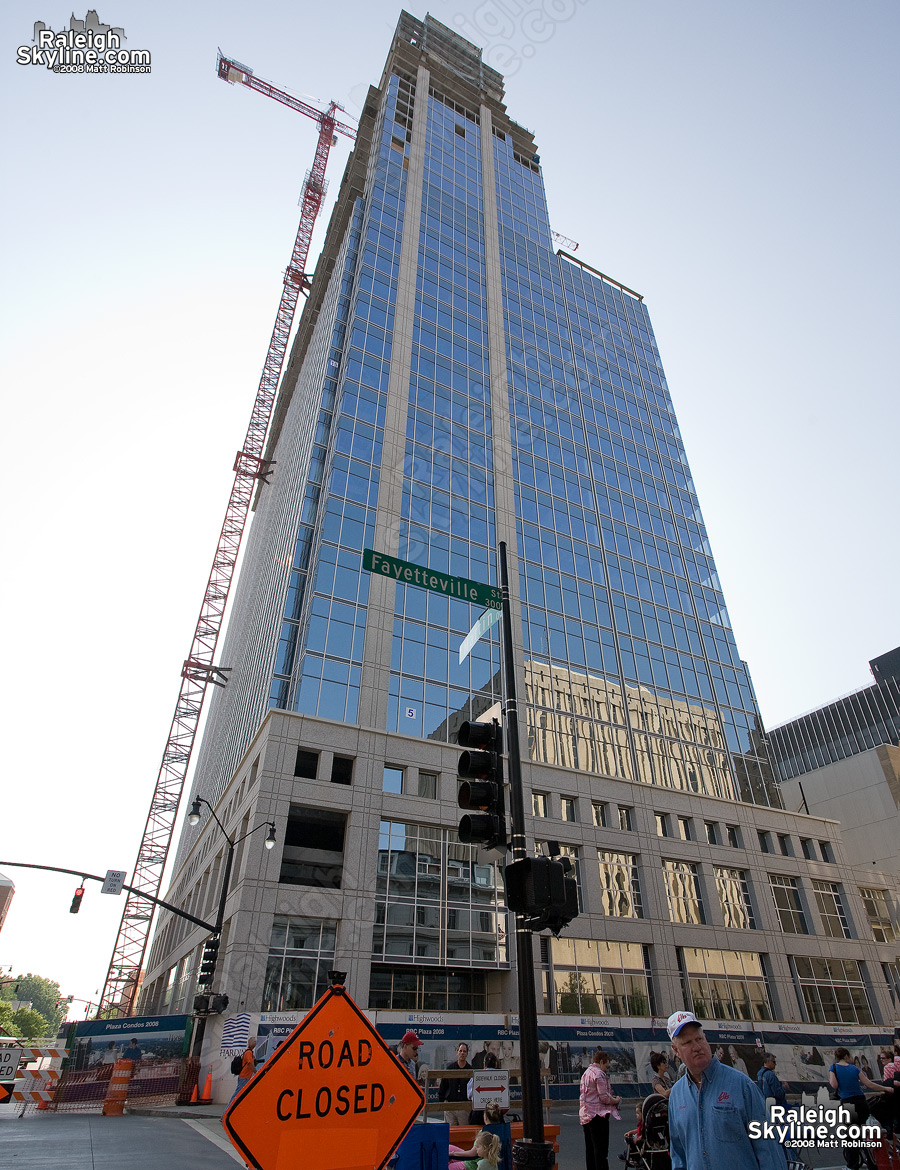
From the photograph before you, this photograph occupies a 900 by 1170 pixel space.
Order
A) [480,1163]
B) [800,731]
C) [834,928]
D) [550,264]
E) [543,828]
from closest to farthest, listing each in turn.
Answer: [480,1163]
[543,828]
[834,928]
[550,264]
[800,731]

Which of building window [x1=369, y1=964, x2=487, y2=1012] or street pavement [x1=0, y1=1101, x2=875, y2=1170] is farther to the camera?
building window [x1=369, y1=964, x2=487, y2=1012]

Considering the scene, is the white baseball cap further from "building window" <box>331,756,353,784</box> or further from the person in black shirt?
"building window" <box>331,756,353,784</box>

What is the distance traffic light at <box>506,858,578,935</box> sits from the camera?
6.90m

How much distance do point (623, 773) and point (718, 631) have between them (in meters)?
18.5

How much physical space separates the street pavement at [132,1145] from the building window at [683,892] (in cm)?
1778

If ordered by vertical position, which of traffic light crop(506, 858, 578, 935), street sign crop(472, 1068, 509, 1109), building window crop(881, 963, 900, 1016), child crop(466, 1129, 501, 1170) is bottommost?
child crop(466, 1129, 501, 1170)

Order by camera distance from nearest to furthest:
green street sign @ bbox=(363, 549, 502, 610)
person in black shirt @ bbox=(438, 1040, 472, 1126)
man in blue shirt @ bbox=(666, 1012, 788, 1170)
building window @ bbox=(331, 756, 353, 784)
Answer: man in blue shirt @ bbox=(666, 1012, 788, 1170) → green street sign @ bbox=(363, 549, 502, 610) → person in black shirt @ bbox=(438, 1040, 472, 1126) → building window @ bbox=(331, 756, 353, 784)

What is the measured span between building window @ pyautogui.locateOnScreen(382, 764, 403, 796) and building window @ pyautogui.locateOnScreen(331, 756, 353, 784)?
1.64m

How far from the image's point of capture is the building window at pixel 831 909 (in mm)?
40438

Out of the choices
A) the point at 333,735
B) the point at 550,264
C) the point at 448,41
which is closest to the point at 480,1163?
the point at 333,735

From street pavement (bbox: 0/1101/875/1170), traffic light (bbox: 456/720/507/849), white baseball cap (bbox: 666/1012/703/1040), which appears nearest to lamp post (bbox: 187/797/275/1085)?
street pavement (bbox: 0/1101/875/1170)

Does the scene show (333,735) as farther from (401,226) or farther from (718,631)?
(401,226)

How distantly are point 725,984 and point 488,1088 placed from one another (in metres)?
29.6

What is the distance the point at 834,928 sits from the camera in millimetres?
40500
